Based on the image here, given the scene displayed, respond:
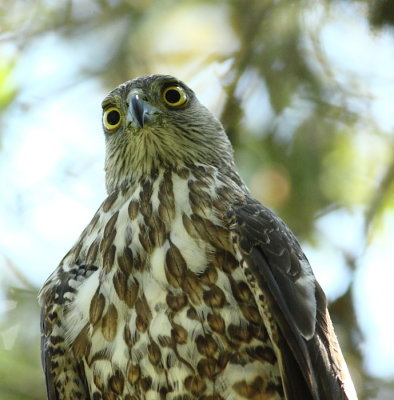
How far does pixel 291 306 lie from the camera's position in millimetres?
4699

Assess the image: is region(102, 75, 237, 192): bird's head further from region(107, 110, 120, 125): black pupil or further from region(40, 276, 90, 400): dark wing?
region(40, 276, 90, 400): dark wing

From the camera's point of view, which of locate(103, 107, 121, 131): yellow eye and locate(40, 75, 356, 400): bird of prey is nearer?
locate(40, 75, 356, 400): bird of prey

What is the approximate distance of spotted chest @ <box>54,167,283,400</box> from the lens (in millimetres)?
4664

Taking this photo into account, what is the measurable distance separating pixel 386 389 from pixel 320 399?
146cm

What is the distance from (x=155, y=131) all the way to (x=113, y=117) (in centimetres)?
42

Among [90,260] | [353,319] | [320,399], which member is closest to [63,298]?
[90,260]

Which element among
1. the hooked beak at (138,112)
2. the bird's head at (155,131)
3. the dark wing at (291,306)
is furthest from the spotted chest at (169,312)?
the hooked beak at (138,112)

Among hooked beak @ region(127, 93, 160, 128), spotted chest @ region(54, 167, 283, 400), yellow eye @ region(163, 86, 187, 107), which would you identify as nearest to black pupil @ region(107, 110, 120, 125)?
hooked beak @ region(127, 93, 160, 128)

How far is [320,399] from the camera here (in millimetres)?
4641

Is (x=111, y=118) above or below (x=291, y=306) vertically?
above

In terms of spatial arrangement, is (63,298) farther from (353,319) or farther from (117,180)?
(353,319)

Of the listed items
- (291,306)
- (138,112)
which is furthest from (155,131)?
(291,306)

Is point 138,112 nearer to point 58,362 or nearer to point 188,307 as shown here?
point 188,307

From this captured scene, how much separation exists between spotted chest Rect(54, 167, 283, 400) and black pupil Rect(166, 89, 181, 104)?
100cm
